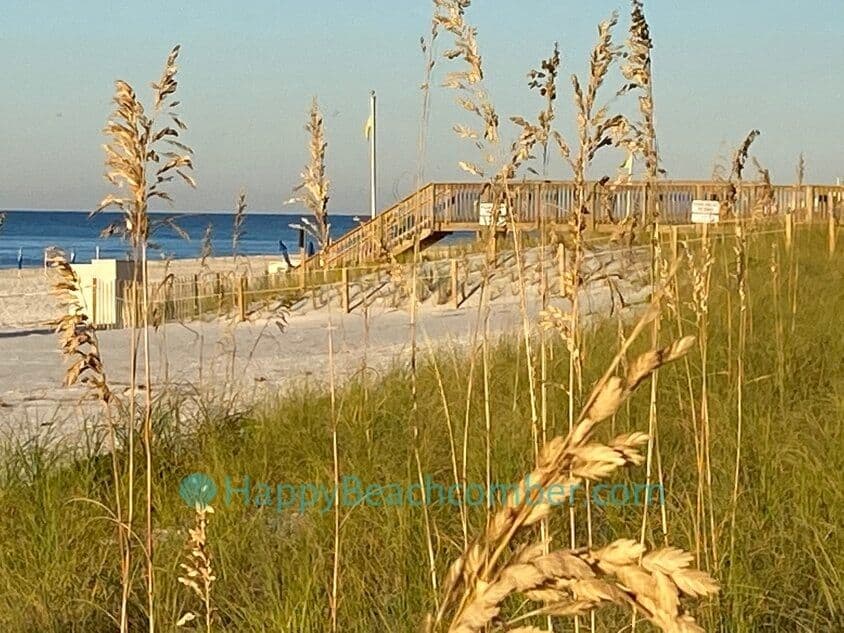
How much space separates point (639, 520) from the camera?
3.55 metres

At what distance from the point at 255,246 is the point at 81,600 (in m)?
76.2

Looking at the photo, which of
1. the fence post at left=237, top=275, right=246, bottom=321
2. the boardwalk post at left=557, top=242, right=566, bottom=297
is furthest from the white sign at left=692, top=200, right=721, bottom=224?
the fence post at left=237, top=275, right=246, bottom=321

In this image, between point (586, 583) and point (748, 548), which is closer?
point (586, 583)

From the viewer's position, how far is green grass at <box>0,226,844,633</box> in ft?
10.1

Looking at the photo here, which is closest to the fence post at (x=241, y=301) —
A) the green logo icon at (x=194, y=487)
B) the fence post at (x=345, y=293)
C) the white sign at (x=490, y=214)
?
the fence post at (x=345, y=293)

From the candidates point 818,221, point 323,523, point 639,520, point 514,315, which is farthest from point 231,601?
point 818,221

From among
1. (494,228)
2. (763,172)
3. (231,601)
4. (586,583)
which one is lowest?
(231,601)

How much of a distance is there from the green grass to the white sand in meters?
0.98

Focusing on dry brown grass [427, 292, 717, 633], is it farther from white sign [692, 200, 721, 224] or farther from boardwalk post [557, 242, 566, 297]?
white sign [692, 200, 721, 224]

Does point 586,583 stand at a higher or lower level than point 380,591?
higher

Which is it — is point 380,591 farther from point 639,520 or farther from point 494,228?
point 494,228

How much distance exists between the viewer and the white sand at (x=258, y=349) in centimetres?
769

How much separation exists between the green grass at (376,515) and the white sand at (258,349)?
3.21 feet

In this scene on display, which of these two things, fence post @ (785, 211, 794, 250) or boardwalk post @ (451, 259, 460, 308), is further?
boardwalk post @ (451, 259, 460, 308)
